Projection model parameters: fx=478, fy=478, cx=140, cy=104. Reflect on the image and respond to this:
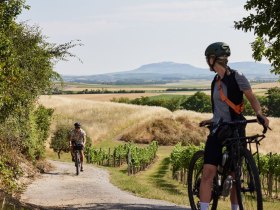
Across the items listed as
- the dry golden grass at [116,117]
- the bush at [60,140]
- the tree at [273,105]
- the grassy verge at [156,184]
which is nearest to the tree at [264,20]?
the grassy verge at [156,184]

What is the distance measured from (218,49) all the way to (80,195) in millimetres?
9410

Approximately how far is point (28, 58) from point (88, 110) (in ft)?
267

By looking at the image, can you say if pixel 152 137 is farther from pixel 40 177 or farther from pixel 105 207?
pixel 105 207

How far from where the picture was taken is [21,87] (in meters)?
21.8

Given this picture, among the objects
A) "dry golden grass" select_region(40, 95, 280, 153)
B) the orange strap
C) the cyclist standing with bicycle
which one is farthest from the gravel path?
"dry golden grass" select_region(40, 95, 280, 153)

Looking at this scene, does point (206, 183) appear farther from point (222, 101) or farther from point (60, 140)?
point (60, 140)

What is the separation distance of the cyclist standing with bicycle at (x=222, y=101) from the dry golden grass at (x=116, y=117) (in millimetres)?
75805

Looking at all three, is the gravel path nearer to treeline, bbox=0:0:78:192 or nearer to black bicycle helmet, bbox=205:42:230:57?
treeline, bbox=0:0:78:192

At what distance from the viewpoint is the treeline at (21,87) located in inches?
651

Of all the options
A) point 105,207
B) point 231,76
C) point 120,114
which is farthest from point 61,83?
point 120,114

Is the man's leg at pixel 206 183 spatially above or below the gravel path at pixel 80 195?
above

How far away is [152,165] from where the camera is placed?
5472 centimetres

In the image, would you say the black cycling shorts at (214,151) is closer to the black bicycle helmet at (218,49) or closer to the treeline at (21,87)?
the black bicycle helmet at (218,49)

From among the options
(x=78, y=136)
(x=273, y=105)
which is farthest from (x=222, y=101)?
(x=273, y=105)
